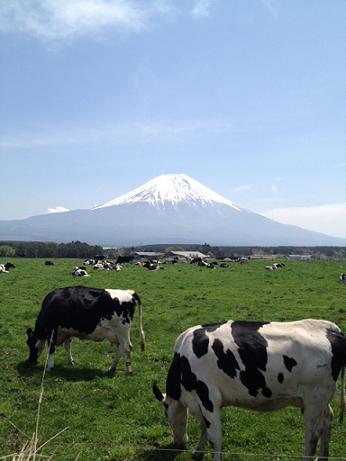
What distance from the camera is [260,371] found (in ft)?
19.5

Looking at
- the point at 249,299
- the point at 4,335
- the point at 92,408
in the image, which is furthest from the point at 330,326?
the point at 249,299

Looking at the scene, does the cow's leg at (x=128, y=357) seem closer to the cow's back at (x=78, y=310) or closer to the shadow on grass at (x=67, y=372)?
the shadow on grass at (x=67, y=372)

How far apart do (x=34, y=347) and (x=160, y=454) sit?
5.50 meters

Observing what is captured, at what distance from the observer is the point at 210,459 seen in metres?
6.52

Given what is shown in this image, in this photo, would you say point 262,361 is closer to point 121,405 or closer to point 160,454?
point 160,454

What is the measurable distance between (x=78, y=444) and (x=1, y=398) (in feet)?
8.83

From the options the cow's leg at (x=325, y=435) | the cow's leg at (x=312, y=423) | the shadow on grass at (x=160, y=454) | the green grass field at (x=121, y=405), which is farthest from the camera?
the green grass field at (x=121, y=405)

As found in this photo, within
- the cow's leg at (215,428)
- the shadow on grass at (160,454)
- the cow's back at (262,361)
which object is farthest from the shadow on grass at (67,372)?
the cow's leg at (215,428)

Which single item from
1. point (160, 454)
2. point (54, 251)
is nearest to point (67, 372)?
point (160, 454)

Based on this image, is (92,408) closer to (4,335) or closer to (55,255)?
(4,335)

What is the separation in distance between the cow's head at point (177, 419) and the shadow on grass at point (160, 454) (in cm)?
13

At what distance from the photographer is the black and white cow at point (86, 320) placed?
10.9 metres

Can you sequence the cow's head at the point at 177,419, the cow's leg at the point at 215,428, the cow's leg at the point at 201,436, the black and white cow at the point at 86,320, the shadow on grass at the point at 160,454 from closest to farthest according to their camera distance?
the cow's leg at the point at 215,428, the cow's leg at the point at 201,436, the shadow on grass at the point at 160,454, the cow's head at the point at 177,419, the black and white cow at the point at 86,320

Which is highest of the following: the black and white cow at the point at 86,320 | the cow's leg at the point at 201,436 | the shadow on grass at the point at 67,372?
the black and white cow at the point at 86,320
